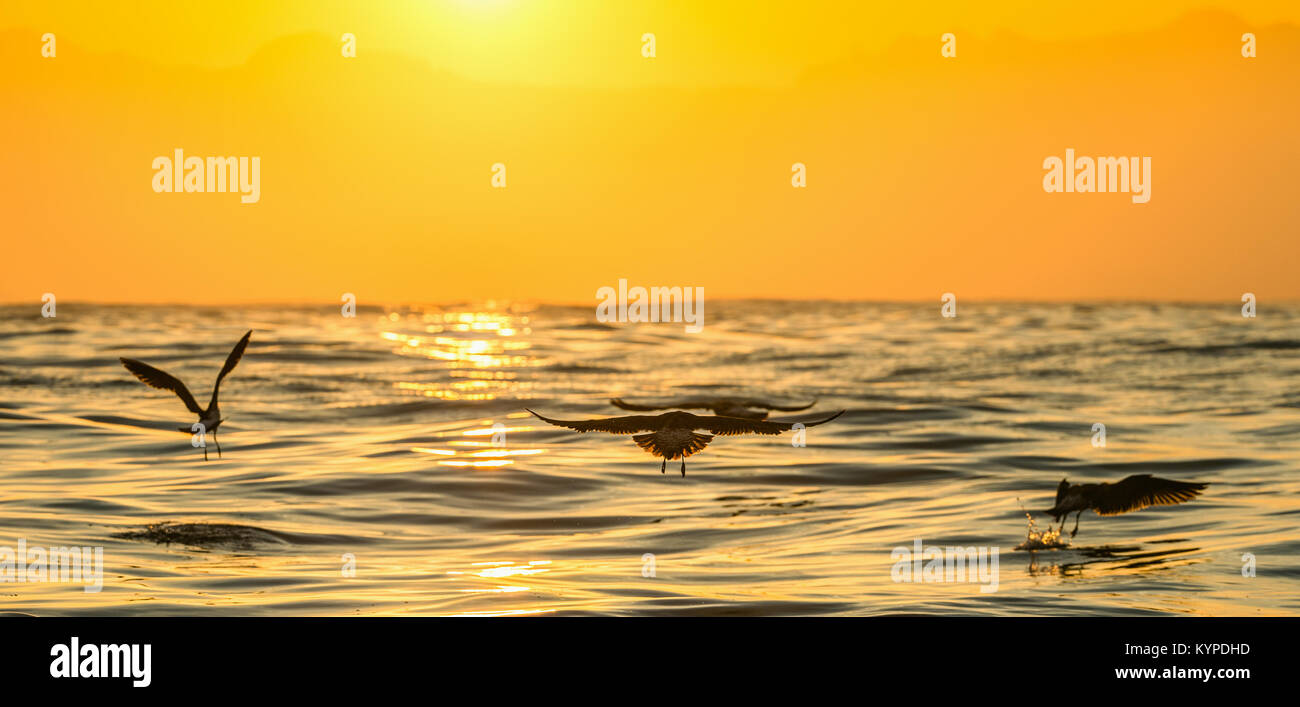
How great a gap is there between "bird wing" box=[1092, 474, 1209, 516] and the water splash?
2.00 meters

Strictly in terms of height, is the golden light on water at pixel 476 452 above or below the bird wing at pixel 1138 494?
below

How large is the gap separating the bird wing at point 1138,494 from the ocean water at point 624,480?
0.84 metres

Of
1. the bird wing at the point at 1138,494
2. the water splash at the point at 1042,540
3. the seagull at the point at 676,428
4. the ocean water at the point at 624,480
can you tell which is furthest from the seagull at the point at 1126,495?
the seagull at the point at 676,428

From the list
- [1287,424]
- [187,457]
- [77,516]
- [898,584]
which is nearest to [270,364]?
[187,457]

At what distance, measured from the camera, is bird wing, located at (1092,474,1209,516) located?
15117 millimetres

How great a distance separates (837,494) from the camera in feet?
74.3

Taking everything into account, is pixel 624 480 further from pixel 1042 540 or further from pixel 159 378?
pixel 159 378

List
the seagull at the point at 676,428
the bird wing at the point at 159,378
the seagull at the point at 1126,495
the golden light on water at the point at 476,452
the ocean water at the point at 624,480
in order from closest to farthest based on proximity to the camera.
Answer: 1. the seagull at the point at 676,428
2. the ocean water at the point at 624,480
3. the bird wing at the point at 159,378
4. the seagull at the point at 1126,495
5. the golden light on water at the point at 476,452

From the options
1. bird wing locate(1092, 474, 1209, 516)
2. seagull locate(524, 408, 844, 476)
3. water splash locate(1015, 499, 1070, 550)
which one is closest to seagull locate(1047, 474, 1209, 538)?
bird wing locate(1092, 474, 1209, 516)

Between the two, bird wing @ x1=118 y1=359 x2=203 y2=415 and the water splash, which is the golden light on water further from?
the water splash

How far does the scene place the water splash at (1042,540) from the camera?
56.1ft

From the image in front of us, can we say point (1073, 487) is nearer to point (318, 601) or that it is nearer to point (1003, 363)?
point (318, 601)

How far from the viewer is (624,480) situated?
77.8ft

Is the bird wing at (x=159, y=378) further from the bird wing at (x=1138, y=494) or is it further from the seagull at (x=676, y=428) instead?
the bird wing at (x=1138, y=494)
